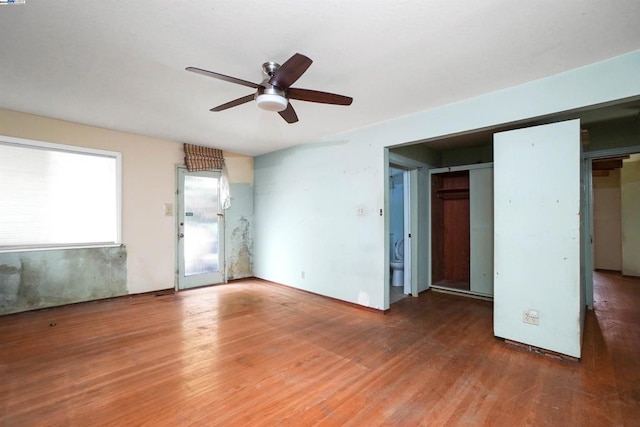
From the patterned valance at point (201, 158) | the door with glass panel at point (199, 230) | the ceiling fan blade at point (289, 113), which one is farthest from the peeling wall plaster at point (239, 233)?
the ceiling fan blade at point (289, 113)

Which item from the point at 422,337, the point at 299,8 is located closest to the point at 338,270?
the point at 422,337

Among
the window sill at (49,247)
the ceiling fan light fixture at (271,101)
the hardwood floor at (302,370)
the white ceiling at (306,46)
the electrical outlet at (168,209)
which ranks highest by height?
the white ceiling at (306,46)

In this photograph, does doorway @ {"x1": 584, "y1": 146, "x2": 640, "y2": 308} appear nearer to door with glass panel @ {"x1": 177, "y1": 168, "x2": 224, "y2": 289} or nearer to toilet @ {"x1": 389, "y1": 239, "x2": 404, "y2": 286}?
toilet @ {"x1": 389, "y1": 239, "x2": 404, "y2": 286}

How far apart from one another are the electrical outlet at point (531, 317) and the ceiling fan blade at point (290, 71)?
283 cm

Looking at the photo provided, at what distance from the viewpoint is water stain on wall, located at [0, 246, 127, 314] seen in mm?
3361

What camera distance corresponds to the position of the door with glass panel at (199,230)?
4.70 metres

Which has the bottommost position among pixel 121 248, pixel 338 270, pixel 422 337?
pixel 422 337

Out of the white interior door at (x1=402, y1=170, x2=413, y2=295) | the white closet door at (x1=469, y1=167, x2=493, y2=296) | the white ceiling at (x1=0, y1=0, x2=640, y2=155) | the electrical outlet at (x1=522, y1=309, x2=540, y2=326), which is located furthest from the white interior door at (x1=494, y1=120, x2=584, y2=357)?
the white interior door at (x1=402, y1=170, x2=413, y2=295)

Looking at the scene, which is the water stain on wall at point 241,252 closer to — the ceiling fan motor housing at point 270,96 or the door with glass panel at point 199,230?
the door with glass panel at point 199,230

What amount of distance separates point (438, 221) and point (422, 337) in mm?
2616

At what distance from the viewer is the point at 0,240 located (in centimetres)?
330

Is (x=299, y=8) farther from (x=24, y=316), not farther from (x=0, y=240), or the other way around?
(x=24, y=316)

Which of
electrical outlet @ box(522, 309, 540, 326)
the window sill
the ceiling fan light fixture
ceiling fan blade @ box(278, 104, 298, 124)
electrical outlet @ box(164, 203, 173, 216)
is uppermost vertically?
ceiling fan blade @ box(278, 104, 298, 124)

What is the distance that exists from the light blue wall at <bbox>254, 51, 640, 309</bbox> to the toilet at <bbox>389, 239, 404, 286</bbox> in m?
1.37
